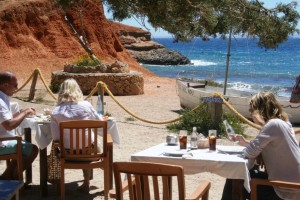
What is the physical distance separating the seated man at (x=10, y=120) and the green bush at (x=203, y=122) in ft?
17.3

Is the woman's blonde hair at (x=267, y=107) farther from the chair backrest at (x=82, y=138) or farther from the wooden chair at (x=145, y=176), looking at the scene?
the chair backrest at (x=82, y=138)

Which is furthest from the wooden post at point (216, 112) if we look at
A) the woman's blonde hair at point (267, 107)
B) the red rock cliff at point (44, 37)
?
the red rock cliff at point (44, 37)

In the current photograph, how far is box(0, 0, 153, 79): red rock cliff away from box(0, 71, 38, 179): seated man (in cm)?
2638

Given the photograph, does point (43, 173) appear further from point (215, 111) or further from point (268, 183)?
point (215, 111)

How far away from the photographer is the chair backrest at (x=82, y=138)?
6.27 metres

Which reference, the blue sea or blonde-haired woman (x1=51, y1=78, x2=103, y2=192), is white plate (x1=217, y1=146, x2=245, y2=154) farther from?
the blue sea

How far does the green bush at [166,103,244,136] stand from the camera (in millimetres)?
11422

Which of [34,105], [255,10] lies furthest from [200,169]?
[34,105]

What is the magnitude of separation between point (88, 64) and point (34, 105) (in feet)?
17.0

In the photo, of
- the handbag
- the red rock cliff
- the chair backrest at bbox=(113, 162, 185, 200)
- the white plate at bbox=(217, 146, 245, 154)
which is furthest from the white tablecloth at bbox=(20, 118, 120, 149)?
the red rock cliff

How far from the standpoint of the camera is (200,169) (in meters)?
5.36

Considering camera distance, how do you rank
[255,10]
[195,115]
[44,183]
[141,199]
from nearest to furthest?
[141,199] < [255,10] < [44,183] < [195,115]

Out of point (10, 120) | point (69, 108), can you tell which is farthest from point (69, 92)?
point (10, 120)

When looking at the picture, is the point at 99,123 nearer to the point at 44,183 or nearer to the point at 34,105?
the point at 44,183
